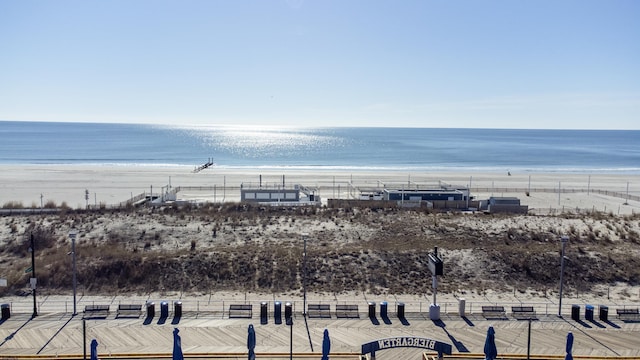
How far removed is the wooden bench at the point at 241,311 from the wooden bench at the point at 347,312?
3622 millimetres

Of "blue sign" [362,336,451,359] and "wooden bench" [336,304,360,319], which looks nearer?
"blue sign" [362,336,451,359]

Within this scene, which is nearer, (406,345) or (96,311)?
(406,345)

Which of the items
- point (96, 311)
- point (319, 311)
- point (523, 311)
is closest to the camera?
point (96, 311)

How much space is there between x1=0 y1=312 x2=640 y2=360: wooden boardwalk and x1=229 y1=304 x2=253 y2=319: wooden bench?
40cm

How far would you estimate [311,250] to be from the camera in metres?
30.0

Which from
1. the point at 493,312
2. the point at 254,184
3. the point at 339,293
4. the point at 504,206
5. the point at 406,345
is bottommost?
the point at 339,293

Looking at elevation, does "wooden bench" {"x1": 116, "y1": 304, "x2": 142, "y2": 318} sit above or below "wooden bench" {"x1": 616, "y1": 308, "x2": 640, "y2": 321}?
below

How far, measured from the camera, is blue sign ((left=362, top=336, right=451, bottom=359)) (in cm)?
1565

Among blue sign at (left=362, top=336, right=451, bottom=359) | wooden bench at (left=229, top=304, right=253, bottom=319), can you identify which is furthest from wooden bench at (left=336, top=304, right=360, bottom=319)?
blue sign at (left=362, top=336, right=451, bottom=359)

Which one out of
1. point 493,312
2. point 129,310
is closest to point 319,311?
point 493,312

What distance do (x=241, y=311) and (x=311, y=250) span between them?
31.7ft

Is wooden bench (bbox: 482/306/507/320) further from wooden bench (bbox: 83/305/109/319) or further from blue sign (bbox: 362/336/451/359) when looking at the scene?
wooden bench (bbox: 83/305/109/319)

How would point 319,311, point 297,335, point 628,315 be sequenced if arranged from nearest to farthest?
point 297,335 < point 628,315 < point 319,311

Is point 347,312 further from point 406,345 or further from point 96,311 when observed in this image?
point 96,311
